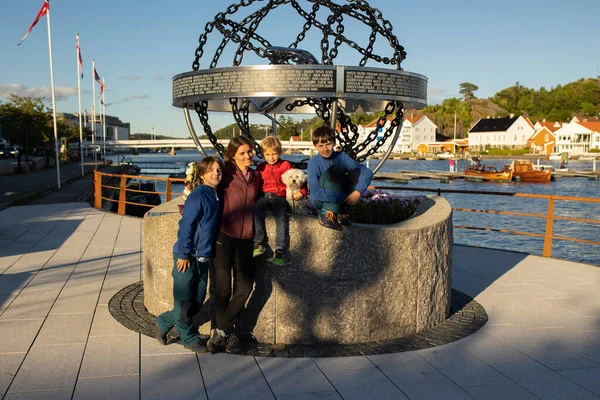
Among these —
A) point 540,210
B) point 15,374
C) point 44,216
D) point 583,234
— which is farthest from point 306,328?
point 540,210

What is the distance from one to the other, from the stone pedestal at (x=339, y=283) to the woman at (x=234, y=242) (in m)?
0.29

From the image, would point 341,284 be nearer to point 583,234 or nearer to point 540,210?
point 583,234

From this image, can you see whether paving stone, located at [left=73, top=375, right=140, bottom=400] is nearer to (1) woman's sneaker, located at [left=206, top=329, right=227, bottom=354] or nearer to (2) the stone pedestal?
(1) woman's sneaker, located at [left=206, top=329, right=227, bottom=354]

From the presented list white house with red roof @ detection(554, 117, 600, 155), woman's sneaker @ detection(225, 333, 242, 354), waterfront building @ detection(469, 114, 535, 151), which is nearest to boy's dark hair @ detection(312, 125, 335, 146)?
woman's sneaker @ detection(225, 333, 242, 354)

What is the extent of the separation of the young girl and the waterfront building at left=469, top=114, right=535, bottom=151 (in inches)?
5220

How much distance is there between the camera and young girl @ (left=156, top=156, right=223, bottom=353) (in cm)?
425

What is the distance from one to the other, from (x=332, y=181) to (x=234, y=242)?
1014mm

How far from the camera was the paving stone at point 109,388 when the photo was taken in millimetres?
3660

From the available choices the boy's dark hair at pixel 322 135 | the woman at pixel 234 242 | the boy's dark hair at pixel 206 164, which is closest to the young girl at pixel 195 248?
the boy's dark hair at pixel 206 164

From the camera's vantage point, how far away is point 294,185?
4.75 m

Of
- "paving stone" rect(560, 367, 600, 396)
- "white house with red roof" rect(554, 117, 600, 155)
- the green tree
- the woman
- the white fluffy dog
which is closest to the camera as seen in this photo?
"paving stone" rect(560, 367, 600, 396)

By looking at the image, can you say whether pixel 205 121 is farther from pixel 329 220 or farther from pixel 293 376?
pixel 293 376

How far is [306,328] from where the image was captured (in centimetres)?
484

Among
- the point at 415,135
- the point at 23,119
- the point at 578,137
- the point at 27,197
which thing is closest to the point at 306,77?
the point at 27,197
